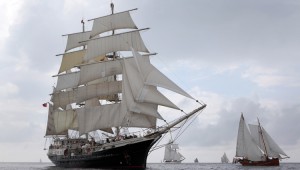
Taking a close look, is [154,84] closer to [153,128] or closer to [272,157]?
[153,128]

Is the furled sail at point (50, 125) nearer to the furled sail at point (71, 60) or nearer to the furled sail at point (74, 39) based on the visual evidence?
the furled sail at point (71, 60)

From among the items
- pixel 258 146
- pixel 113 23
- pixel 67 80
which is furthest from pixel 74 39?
pixel 258 146

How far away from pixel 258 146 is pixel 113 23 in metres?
51.2

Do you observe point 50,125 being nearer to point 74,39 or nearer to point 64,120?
point 64,120

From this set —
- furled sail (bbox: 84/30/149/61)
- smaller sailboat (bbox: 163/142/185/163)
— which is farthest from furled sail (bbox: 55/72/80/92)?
smaller sailboat (bbox: 163/142/185/163)

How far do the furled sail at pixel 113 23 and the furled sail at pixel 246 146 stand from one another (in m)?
46.0

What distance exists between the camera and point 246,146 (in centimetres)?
10875

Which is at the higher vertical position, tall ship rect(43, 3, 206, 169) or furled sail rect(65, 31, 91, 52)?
furled sail rect(65, 31, 91, 52)

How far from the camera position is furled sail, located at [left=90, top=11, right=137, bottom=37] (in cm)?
7881

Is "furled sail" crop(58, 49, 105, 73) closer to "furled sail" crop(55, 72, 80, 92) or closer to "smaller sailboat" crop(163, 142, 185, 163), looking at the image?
"furled sail" crop(55, 72, 80, 92)

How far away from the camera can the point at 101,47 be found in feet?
252

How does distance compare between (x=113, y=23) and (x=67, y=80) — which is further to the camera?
(x=67, y=80)

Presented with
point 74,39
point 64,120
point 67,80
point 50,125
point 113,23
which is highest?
point 74,39

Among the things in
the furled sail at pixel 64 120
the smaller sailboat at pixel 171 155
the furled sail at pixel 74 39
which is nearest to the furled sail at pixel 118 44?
the furled sail at pixel 64 120
